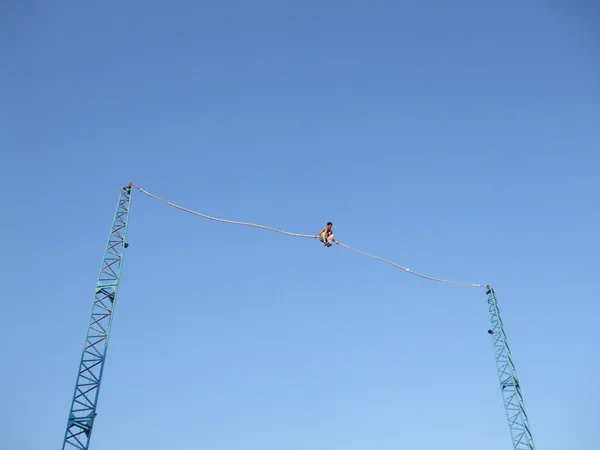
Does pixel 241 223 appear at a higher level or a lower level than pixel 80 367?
higher

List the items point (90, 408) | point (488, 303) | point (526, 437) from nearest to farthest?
point (90, 408), point (526, 437), point (488, 303)

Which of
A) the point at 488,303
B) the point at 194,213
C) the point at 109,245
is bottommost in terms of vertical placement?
the point at 194,213

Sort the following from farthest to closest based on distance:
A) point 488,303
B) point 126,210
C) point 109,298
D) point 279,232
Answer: point 488,303
point 126,210
point 109,298
point 279,232

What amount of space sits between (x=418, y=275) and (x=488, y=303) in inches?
1073

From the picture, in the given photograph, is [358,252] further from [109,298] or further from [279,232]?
[109,298]

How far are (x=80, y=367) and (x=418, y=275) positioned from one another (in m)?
22.3

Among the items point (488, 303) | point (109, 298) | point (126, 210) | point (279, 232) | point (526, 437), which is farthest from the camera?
point (488, 303)

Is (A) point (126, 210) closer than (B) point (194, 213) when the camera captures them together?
No

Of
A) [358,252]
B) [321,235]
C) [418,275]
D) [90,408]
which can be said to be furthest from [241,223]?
[90,408]

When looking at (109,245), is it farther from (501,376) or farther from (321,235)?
(501,376)

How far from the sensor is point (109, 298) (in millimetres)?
41281

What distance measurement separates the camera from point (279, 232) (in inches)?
1337

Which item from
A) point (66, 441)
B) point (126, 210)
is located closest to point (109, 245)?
point (126, 210)

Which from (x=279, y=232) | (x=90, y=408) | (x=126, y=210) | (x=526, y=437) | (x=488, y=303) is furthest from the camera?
(x=488, y=303)
